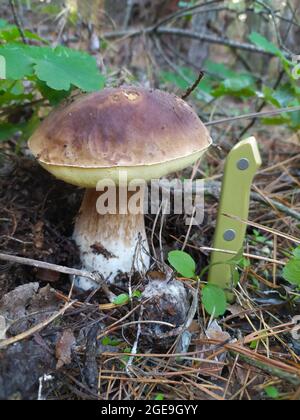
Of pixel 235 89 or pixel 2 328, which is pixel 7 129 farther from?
pixel 235 89

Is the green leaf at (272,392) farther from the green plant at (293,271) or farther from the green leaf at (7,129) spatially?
the green leaf at (7,129)

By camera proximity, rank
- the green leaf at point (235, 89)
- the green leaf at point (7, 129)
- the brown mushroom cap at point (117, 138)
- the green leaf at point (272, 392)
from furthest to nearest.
Answer: the green leaf at point (235, 89), the green leaf at point (7, 129), the brown mushroom cap at point (117, 138), the green leaf at point (272, 392)

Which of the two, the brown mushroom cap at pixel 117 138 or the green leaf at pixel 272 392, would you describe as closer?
the green leaf at pixel 272 392

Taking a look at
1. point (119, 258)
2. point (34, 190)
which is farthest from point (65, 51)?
point (119, 258)

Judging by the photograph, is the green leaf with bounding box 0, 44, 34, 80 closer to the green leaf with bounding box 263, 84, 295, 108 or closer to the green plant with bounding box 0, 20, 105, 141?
the green plant with bounding box 0, 20, 105, 141

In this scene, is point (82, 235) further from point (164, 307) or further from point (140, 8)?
point (140, 8)

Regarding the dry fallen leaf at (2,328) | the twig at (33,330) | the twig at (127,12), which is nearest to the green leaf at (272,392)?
the twig at (33,330)

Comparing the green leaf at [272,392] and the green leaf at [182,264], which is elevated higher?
the green leaf at [182,264]
